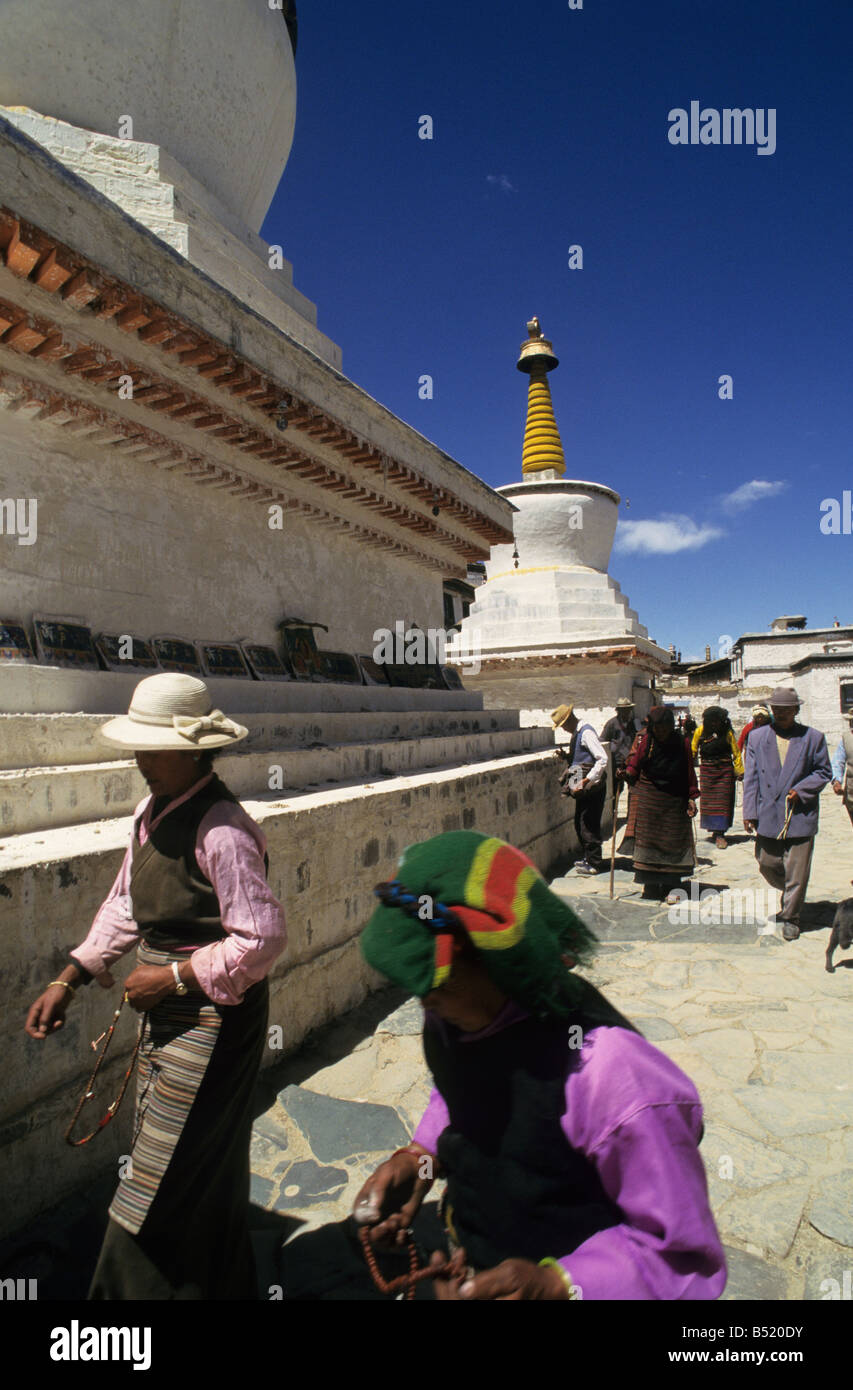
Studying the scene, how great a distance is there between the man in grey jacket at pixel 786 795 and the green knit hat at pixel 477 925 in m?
4.77

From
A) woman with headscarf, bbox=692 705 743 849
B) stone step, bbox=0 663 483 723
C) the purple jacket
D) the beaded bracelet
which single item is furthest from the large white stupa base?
the beaded bracelet

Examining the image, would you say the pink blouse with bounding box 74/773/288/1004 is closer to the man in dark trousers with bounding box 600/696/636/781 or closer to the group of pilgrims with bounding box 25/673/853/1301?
the group of pilgrims with bounding box 25/673/853/1301

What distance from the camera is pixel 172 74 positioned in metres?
6.73

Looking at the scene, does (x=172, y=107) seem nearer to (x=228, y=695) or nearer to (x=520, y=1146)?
(x=228, y=695)

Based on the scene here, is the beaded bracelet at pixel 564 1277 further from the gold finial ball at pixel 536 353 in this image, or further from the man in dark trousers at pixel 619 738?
the gold finial ball at pixel 536 353

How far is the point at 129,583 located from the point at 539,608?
11.7 metres

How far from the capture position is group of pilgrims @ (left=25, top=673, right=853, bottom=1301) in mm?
1162

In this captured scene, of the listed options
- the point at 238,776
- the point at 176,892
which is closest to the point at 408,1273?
the point at 176,892

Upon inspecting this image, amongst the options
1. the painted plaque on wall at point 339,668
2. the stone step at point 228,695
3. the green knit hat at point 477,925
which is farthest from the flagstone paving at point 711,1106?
the painted plaque on wall at point 339,668

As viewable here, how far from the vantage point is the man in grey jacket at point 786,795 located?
5496mm

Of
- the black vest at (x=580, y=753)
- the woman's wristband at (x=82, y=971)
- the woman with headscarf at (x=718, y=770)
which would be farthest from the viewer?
the woman with headscarf at (x=718, y=770)

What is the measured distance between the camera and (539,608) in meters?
16.0

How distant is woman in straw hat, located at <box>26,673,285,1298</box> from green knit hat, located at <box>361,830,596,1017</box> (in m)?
0.66

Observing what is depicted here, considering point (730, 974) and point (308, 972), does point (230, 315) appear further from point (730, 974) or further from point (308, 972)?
point (730, 974)
